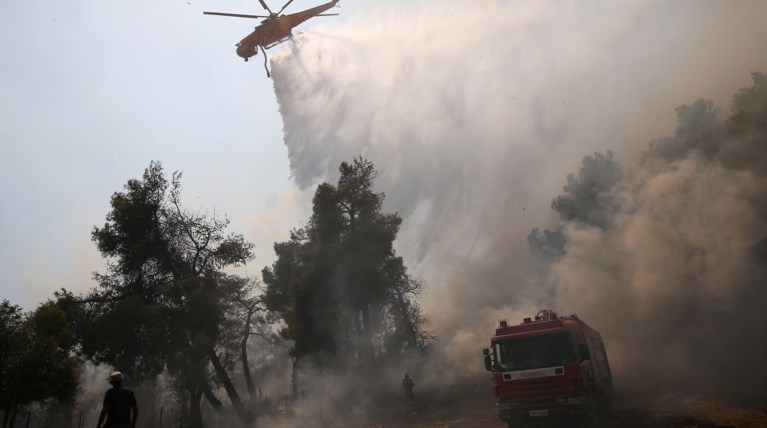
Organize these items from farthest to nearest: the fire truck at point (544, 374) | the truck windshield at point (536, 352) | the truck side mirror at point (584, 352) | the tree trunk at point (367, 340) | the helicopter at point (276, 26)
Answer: the tree trunk at point (367, 340)
the helicopter at point (276, 26)
the truck side mirror at point (584, 352)
the truck windshield at point (536, 352)
the fire truck at point (544, 374)

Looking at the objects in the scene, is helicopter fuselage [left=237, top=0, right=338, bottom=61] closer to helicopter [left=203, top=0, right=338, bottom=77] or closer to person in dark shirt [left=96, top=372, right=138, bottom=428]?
helicopter [left=203, top=0, right=338, bottom=77]

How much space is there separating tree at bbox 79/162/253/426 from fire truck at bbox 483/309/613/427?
18.1 metres

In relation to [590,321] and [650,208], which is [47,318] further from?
[650,208]

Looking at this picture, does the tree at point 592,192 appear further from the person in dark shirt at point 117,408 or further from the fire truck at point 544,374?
the person in dark shirt at point 117,408

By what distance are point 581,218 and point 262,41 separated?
27.1m

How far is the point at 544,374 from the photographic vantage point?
16750 mm

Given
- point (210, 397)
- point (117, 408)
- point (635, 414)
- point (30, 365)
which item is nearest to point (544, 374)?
point (635, 414)

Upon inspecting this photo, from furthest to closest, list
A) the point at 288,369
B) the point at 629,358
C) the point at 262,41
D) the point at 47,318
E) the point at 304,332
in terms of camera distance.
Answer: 1. the point at 288,369
2. the point at 304,332
3. the point at 262,41
4. the point at 629,358
5. the point at 47,318

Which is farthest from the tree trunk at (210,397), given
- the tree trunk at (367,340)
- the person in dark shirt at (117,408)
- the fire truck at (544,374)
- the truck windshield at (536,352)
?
the person in dark shirt at (117,408)

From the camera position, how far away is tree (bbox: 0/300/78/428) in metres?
20.8

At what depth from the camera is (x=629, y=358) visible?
90.5 ft

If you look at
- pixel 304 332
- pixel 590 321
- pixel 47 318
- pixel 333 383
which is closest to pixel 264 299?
pixel 304 332

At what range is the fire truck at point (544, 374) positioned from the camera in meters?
16.4

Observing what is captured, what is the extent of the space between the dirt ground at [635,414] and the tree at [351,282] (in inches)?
322
